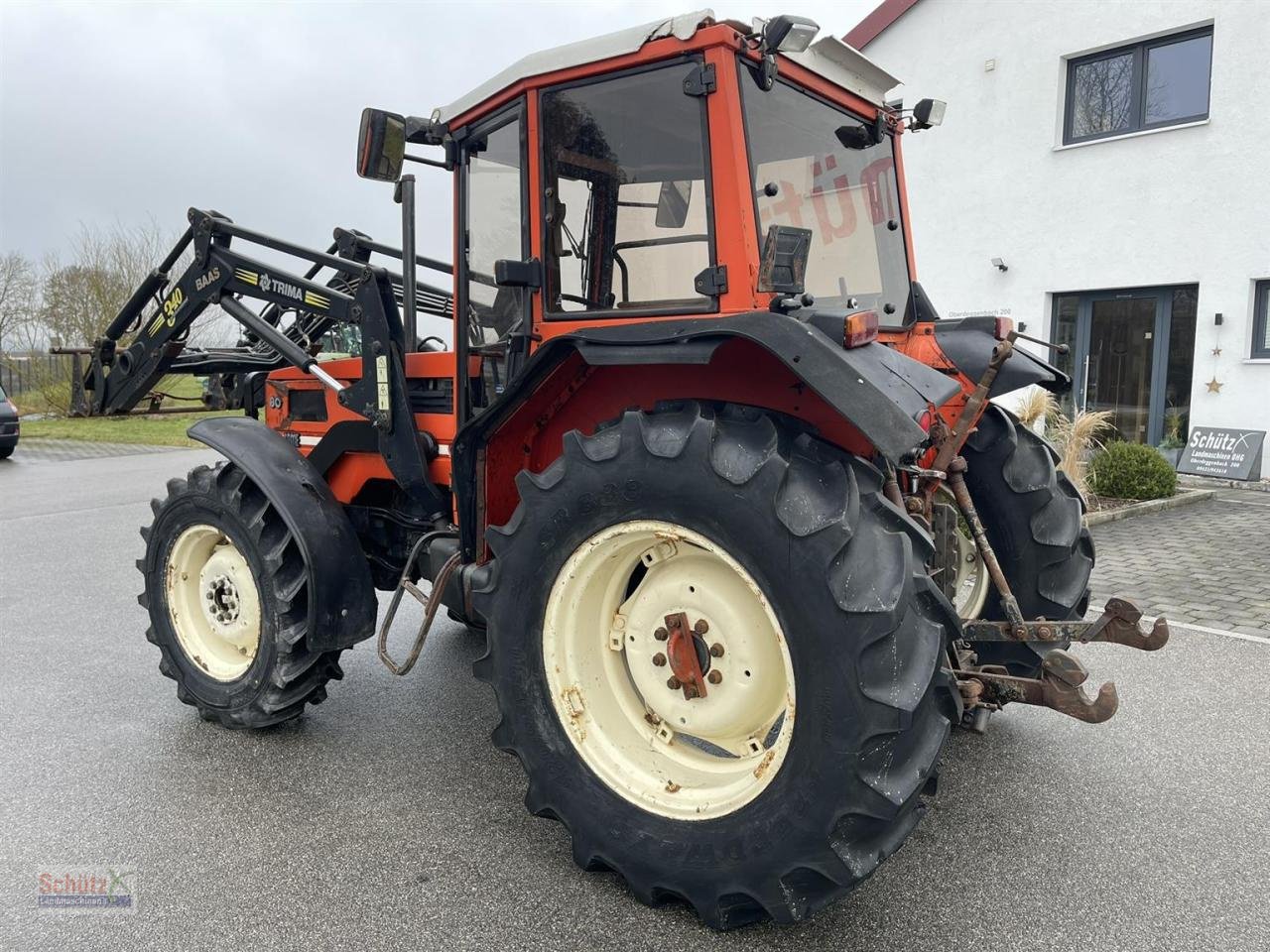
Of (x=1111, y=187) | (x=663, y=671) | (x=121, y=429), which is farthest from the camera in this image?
(x=121, y=429)

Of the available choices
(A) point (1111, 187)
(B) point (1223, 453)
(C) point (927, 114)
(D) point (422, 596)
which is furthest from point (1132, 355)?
(D) point (422, 596)

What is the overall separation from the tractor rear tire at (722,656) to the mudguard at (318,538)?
93cm

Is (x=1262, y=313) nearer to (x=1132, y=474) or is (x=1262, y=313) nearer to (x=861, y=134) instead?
(x=1132, y=474)

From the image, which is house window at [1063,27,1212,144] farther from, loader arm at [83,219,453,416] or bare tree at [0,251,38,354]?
bare tree at [0,251,38,354]

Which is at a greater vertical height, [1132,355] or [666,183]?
[666,183]

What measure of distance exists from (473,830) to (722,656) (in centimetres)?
104

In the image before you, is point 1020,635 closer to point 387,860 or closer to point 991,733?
point 991,733

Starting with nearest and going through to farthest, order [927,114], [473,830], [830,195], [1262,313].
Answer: [473,830]
[830,195]
[927,114]
[1262,313]

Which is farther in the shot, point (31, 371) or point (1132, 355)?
point (31, 371)

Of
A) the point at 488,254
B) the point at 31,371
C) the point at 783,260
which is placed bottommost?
the point at 31,371

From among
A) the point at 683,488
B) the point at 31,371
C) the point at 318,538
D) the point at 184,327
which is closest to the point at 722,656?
the point at 683,488

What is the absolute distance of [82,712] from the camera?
384 centimetres

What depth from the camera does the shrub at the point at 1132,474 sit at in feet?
28.3

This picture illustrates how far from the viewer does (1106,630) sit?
2732mm
